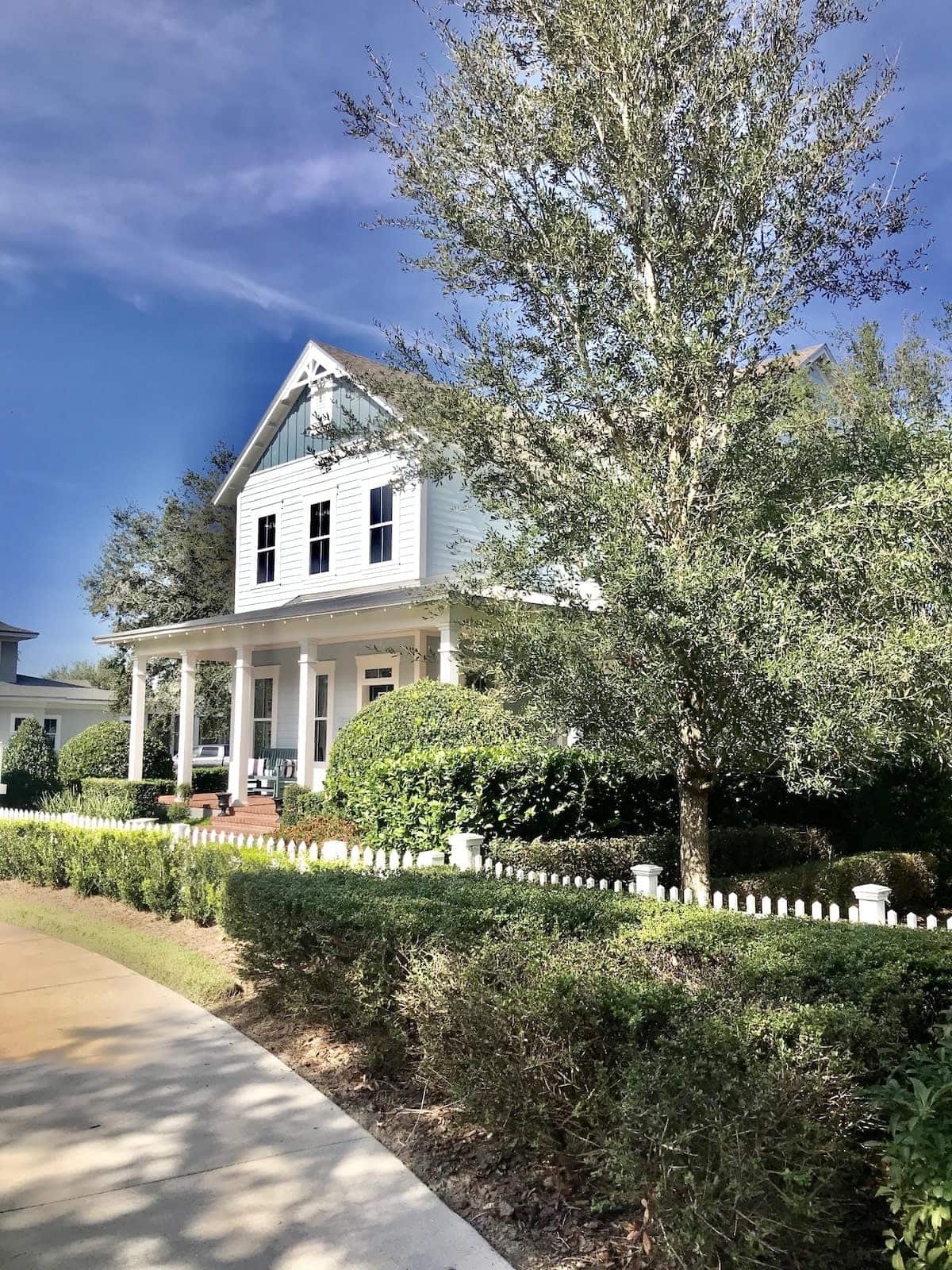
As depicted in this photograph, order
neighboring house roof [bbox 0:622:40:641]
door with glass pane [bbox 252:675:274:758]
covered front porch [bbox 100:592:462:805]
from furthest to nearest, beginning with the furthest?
neighboring house roof [bbox 0:622:40:641] → door with glass pane [bbox 252:675:274:758] → covered front porch [bbox 100:592:462:805]

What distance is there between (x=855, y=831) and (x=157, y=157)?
16.4 m

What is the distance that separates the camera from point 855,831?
13.4 metres

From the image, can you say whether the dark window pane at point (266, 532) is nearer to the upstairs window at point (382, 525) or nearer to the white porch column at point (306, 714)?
the upstairs window at point (382, 525)

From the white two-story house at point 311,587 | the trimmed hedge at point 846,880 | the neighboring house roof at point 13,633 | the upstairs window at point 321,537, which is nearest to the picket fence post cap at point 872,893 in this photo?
the trimmed hedge at point 846,880

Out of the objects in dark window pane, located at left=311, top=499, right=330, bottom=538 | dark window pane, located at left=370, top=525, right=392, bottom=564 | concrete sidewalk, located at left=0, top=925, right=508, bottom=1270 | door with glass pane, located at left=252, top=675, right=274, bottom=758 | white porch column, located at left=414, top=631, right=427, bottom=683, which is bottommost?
concrete sidewalk, located at left=0, top=925, right=508, bottom=1270

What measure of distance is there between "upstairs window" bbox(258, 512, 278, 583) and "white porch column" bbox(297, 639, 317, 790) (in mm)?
4891

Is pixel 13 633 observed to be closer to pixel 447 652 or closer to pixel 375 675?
pixel 375 675

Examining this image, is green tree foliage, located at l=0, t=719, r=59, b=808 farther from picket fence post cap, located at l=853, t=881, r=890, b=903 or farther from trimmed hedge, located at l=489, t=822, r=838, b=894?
picket fence post cap, located at l=853, t=881, r=890, b=903

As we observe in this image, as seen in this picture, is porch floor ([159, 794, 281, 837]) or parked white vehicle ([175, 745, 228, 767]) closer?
porch floor ([159, 794, 281, 837])

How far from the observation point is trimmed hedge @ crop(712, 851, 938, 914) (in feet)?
30.6

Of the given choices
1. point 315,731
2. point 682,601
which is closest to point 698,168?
point 682,601

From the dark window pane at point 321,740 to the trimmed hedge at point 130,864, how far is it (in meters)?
8.43

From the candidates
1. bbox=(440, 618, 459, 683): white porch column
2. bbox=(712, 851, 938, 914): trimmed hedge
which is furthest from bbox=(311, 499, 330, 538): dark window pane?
bbox=(712, 851, 938, 914): trimmed hedge

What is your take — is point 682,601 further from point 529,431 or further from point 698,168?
point 698,168
